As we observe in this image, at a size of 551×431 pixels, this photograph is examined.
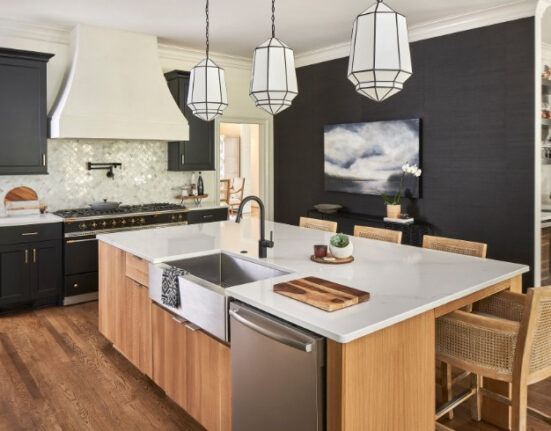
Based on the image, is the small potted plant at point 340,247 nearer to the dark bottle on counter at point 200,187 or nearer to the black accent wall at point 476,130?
the black accent wall at point 476,130

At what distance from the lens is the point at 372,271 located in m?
2.64

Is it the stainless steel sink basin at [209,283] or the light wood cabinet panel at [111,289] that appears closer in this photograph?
the stainless steel sink basin at [209,283]

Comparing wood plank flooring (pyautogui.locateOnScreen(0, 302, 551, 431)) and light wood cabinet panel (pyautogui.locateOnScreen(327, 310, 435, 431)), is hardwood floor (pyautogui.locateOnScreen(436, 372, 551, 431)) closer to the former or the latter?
wood plank flooring (pyautogui.locateOnScreen(0, 302, 551, 431))

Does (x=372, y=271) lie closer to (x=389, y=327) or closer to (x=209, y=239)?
(x=389, y=327)

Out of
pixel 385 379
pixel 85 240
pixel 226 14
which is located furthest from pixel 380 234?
pixel 85 240

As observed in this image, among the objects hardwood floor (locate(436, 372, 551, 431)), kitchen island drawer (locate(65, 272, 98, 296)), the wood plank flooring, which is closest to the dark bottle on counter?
kitchen island drawer (locate(65, 272, 98, 296))

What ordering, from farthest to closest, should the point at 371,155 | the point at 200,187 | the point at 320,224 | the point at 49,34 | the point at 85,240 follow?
the point at 200,187 → the point at 371,155 → the point at 49,34 → the point at 85,240 → the point at 320,224

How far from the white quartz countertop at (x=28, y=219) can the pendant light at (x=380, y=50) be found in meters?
3.75

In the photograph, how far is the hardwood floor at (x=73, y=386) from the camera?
2.84 metres

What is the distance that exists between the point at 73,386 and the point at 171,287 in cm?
119

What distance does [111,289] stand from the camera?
366 cm

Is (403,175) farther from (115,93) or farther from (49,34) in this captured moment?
(49,34)

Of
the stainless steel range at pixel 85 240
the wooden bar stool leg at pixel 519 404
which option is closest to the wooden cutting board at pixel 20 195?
the stainless steel range at pixel 85 240

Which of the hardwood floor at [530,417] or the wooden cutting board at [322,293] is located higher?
the wooden cutting board at [322,293]
